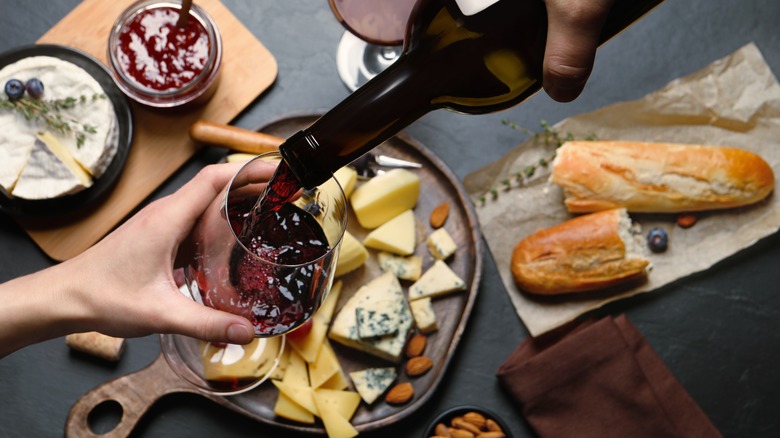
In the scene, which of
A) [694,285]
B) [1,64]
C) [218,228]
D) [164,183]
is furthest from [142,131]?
[694,285]

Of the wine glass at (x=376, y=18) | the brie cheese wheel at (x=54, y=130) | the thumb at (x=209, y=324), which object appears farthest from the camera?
the brie cheese wheel at (x=54, y=130)

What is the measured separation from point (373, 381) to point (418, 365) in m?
0.11

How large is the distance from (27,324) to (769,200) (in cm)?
173

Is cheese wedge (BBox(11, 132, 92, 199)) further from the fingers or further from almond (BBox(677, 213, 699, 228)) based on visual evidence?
almond (BBox(677, 213, 699, 228))

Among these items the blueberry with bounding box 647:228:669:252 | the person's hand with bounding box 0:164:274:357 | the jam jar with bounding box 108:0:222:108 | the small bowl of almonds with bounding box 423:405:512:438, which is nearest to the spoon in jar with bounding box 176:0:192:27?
the jam jar with bounding box 108:0:222:108

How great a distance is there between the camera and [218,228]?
1.18 m

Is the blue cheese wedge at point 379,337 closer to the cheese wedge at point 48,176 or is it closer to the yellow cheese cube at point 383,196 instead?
the yellow cheese cube at point 383,196

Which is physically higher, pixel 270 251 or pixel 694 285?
pixel 270 251

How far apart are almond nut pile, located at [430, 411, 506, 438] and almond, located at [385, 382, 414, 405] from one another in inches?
A: 3.8

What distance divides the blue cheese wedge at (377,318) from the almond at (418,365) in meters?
0.09

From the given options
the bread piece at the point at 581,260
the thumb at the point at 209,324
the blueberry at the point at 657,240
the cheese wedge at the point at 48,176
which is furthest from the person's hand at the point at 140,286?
the blueberry at the point at 657,240

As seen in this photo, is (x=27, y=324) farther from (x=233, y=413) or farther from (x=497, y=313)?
(x=497, y=313)

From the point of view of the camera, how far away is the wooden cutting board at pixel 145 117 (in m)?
1.75

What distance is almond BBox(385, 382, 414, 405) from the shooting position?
1.71 metres
